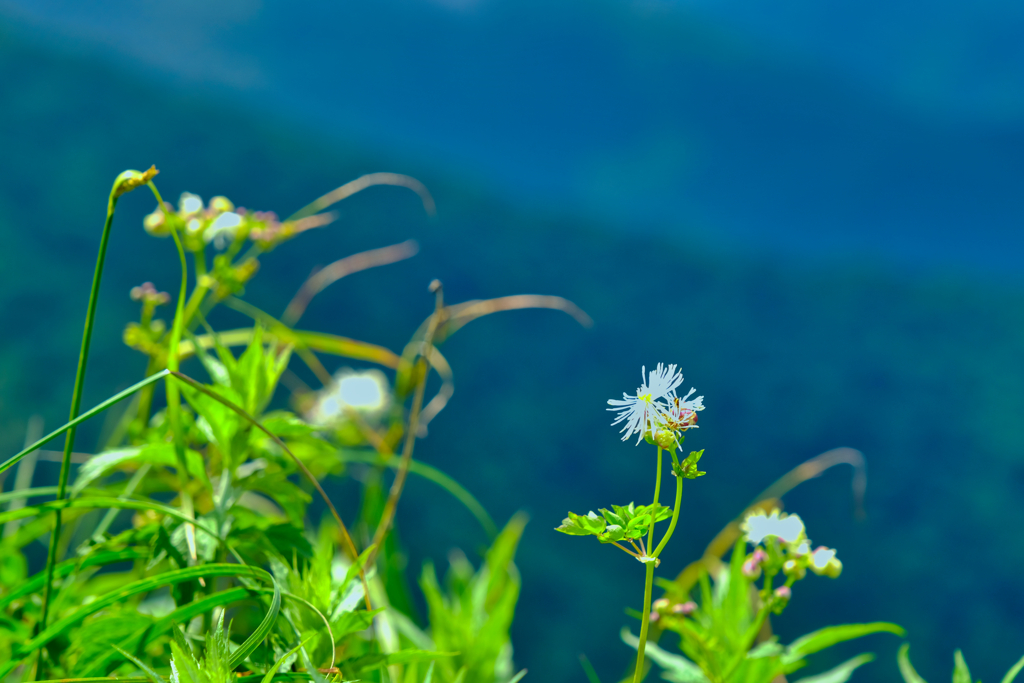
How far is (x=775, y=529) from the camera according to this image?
0.31 meters

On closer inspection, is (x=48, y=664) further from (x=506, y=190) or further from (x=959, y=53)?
(x=959, y=53)

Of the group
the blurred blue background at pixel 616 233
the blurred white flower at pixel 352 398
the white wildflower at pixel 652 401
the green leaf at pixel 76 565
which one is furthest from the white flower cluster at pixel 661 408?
the blurred blue background at pixel 616 233

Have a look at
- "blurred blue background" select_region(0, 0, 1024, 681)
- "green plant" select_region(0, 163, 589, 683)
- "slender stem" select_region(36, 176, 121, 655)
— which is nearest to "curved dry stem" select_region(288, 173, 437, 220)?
"green plant" select_region(0, 163, 589, 683)

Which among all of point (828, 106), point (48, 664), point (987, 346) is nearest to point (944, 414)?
point (987, 346)

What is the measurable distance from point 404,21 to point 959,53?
2.87 ft

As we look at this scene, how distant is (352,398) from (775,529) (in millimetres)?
490

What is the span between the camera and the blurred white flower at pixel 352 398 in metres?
0.67

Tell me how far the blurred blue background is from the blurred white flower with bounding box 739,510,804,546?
609 mm

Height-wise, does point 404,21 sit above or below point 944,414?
above

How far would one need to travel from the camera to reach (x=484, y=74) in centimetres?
115

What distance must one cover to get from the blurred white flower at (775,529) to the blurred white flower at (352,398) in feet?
1.44

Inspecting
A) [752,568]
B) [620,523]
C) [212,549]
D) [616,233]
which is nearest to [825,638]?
[752,568]

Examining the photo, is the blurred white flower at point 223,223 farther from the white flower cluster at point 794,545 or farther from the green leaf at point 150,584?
the white flower cluster at point 794,545

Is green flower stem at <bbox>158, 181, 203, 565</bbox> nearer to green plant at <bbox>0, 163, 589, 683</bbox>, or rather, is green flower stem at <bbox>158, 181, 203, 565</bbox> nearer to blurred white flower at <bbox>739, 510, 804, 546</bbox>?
green plant at <bbox>0, 163, 589, 683</bbox>
